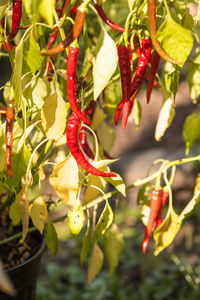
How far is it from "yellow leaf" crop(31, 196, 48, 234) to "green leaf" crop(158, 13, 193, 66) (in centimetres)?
32

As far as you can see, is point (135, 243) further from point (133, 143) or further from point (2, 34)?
point (2, 34)

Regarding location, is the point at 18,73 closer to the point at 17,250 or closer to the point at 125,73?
the point at 125,73

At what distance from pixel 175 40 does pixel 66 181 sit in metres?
0.23

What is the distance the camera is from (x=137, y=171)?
2430 mm

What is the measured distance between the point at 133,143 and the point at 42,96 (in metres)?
2.33

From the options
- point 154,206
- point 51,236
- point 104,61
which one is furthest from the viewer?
point 154,206

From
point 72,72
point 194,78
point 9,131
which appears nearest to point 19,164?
point 9,131

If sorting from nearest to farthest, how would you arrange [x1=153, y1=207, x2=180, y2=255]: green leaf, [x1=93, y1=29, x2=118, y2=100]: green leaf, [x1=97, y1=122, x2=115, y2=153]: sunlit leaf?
[x1=93, y1=29, x2=118, y2=100]: green leaf < [x1=153, y1=207, x2=180, y2=255]: green leaf < [x1=97, y1=122, x2=115, y2=153]: sunlit leaf

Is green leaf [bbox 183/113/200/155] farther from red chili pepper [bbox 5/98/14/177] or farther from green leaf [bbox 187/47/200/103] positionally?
red chili pepper [bbox 5/98/14/177]

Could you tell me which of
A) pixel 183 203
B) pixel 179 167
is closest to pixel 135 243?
pixel 183 203

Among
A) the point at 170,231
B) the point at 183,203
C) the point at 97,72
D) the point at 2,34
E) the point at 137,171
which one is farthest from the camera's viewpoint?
the point at 137,171

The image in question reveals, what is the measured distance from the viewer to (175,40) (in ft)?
1.58

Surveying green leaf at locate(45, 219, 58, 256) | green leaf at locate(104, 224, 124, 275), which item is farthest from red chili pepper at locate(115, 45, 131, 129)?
green leaf at locate(104, 224, 124, 275)

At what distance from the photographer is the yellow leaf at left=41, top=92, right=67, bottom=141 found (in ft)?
1.85
